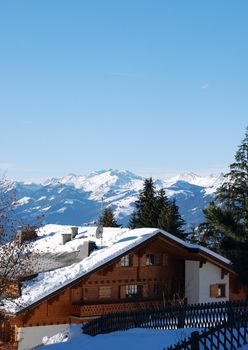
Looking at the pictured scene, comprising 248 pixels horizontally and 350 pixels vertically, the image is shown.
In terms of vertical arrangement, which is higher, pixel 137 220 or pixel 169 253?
pixel 137 220

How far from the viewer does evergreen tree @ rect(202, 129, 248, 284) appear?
1836 inches

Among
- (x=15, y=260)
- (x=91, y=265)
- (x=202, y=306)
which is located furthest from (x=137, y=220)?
(x=202, y=306)

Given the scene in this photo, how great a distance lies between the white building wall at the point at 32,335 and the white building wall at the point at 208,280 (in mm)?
11801

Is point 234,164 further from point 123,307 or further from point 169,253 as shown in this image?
point 123,307

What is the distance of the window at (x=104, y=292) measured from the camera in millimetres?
40941

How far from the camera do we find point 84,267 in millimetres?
38781

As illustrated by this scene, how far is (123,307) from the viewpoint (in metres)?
40.5

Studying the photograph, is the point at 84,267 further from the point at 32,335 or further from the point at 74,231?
the point at 74,231

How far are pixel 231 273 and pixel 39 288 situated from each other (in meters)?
15.3

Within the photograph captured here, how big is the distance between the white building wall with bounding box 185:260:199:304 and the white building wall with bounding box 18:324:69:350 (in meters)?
11.1

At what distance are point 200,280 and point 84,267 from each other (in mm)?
9834

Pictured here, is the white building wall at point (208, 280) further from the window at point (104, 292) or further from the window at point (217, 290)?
the window at point (104, 292)

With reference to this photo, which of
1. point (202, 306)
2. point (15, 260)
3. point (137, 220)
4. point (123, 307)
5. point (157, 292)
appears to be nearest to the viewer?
point (202, 306)

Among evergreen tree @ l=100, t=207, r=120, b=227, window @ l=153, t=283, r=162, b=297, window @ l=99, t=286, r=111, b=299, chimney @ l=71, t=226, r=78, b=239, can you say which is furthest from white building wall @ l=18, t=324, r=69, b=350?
evergreen tree @ l=100, t=207, r=120, b=227
